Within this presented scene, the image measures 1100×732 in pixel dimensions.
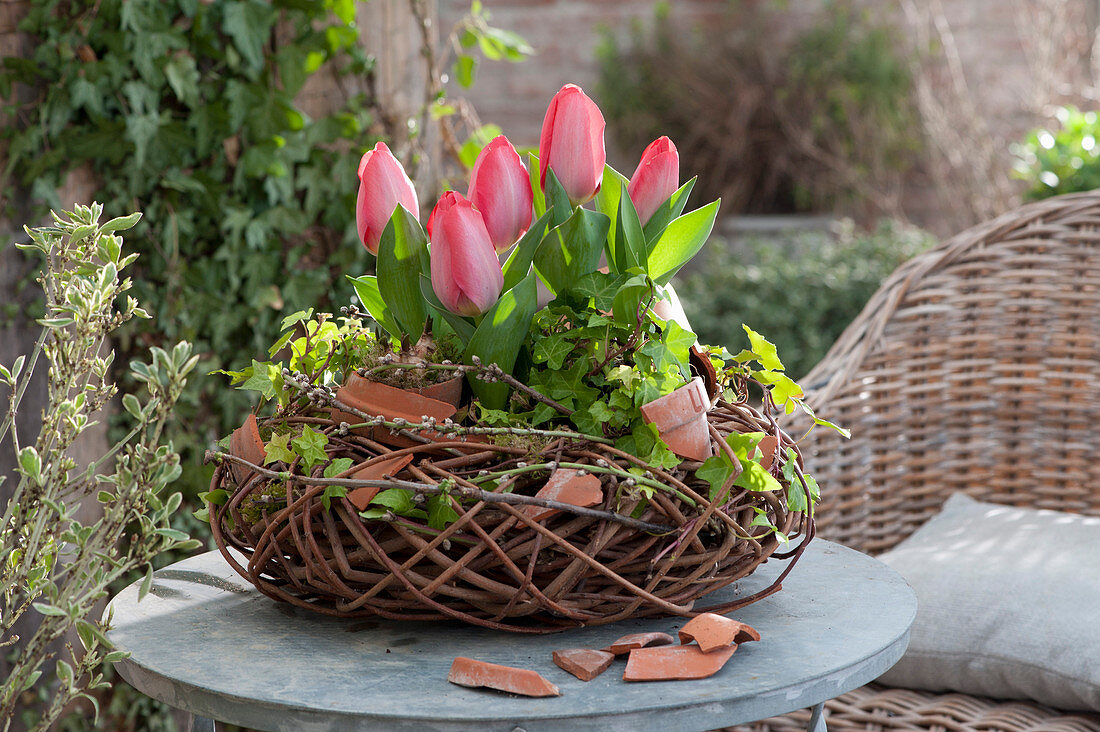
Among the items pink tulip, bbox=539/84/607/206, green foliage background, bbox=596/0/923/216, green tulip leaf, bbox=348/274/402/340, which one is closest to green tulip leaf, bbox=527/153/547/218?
pink tulip, bbox=539/84/607/206

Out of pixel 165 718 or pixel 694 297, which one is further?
pixel 694 297

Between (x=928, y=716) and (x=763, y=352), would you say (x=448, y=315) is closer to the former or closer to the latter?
(x=763, y=352)

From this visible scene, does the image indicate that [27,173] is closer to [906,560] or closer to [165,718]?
[165,718]

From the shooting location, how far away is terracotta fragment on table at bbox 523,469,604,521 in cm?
64

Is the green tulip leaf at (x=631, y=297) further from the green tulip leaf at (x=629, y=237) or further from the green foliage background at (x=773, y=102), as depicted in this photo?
the green foliage background at (x=773, y=102)

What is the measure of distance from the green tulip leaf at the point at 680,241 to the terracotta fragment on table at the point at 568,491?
7.3 inches

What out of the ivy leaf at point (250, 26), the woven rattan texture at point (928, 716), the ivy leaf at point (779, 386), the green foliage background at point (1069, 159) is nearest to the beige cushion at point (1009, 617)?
the woven rattan texture at point (928, 716)

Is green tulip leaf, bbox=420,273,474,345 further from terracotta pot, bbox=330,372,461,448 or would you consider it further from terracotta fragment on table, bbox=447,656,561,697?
terracotta fragment on table, bbox=447,656,561,697

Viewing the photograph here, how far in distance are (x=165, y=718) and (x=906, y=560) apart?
122 cm

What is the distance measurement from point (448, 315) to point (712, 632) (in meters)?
0.28

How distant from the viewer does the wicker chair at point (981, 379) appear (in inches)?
59.0

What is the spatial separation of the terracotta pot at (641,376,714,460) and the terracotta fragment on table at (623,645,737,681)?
0.13 metres

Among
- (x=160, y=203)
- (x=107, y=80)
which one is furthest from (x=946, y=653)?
(x=107, y=80)

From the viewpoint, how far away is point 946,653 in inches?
45.9
